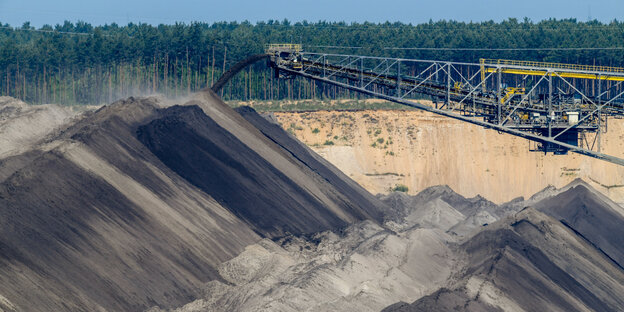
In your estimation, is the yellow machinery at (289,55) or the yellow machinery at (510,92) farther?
the yellow machinery at (289,55)

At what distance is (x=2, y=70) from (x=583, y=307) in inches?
3477

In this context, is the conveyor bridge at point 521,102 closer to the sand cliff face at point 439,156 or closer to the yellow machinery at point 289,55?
the yellow machinery at point 289,55

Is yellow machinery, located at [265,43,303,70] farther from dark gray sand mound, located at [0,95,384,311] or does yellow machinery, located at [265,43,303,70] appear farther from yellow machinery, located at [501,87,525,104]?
yellow machinery, located at [501,87,525,104]

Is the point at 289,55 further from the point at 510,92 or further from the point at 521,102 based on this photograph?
the point at 521,102

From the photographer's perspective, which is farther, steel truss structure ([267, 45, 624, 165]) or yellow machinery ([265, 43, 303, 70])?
yellow machinery ([265, 43, 303, 70])

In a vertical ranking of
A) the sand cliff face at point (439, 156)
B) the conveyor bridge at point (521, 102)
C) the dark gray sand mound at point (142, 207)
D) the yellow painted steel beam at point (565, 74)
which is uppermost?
the yellow painted steel beam at point (565, 74)

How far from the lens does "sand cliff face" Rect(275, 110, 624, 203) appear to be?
89.4m

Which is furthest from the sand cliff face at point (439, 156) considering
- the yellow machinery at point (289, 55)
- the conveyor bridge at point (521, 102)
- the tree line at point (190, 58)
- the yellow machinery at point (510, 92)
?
the yellow machinery at point (510, 92)

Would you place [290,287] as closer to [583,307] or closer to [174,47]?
[583,307]

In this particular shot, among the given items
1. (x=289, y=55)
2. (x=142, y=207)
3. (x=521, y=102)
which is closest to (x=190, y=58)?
(x=289, y=55)

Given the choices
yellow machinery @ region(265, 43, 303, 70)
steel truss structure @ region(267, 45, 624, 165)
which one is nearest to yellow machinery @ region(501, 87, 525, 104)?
steel truss structure @ region(267, 45, 624, 165)

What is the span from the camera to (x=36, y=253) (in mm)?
38562

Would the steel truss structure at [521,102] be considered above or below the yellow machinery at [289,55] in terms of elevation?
below

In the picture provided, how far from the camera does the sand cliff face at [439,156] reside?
89.4m
